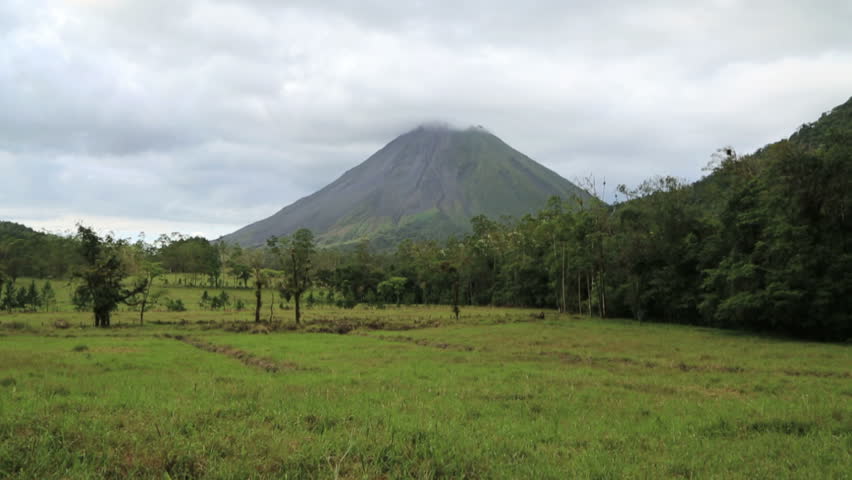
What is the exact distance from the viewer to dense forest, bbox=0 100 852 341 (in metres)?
29.2

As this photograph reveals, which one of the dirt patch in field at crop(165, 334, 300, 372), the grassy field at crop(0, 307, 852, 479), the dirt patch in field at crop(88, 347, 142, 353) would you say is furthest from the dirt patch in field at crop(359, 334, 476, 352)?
the dirt patch in field at crop(88, 347, 142, 353)

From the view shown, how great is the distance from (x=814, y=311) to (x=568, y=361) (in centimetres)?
2007

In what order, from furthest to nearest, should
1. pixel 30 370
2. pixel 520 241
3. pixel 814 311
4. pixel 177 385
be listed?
pixel 520 241 < pixel 814 311 < pixel 30 370 < pixel 177 385

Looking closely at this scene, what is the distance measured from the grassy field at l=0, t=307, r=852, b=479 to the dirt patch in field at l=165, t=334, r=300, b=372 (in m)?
0.24

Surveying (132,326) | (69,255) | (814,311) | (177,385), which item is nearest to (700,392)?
(177,385)

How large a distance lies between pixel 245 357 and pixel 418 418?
15.0 m

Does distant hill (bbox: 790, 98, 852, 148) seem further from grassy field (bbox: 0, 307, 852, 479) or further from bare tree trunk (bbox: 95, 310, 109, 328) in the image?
bare tree trunk (bbox: 95, 310, 109, 328)

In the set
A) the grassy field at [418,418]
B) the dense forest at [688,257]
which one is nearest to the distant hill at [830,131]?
the dense forest at [688,257]

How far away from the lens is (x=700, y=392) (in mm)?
12906

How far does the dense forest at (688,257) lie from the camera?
29156 mm

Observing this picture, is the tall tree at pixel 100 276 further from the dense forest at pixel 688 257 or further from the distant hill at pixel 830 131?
the distant hill at pixel 830 131

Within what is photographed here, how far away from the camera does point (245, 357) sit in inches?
827

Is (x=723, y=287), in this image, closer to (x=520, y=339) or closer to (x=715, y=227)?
(x=715, y=227)

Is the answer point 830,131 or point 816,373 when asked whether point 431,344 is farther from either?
point 830,131
